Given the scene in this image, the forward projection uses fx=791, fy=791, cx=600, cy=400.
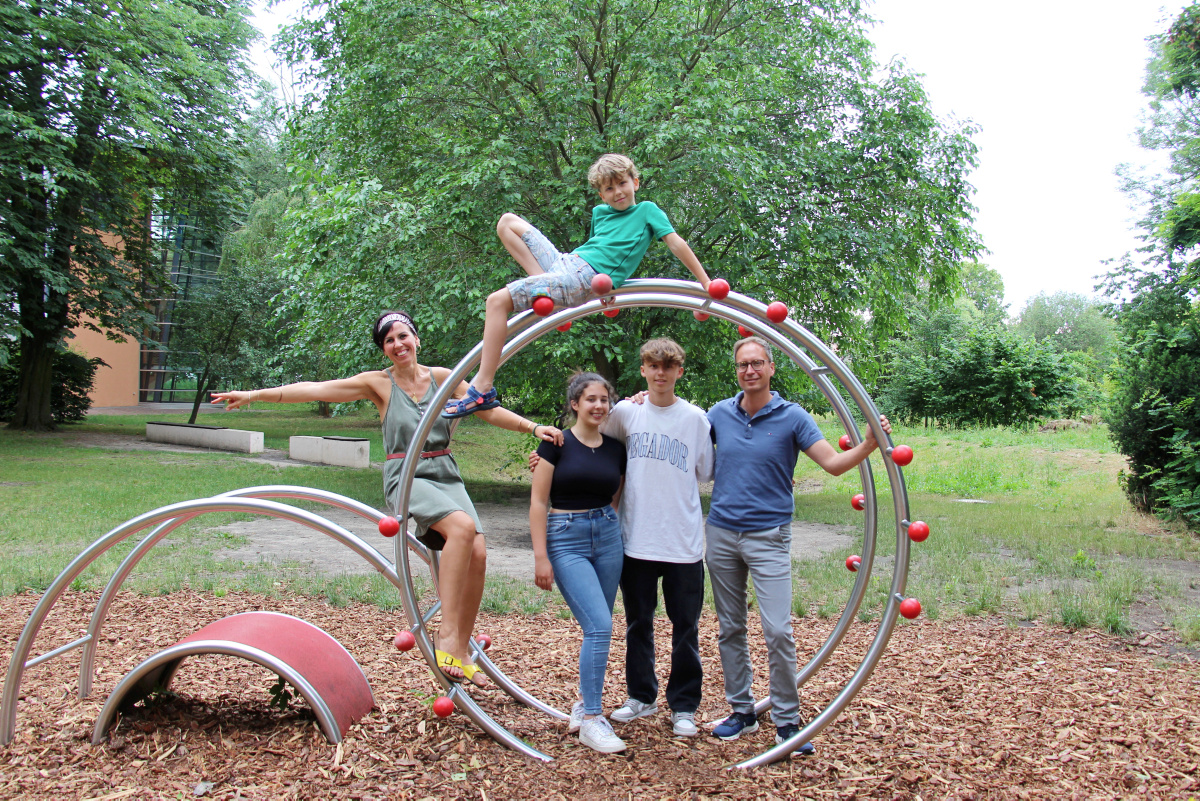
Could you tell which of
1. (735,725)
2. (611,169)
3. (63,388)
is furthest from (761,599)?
(63,388)

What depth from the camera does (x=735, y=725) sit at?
3482mm

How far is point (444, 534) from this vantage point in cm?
334

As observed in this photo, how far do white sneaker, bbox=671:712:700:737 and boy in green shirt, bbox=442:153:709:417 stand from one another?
1.62 metres

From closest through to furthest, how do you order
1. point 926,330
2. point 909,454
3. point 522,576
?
point 909,454, point 522,576, point 926,330

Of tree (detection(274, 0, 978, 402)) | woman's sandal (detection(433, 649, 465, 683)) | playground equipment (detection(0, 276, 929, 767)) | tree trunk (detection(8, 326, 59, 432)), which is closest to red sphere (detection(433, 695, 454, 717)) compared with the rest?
playground equipment (detection(0, 276, 929, 767))

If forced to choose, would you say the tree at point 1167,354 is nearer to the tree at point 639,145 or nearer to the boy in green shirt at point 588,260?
the tree at point 639,145

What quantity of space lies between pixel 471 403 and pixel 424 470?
47cm

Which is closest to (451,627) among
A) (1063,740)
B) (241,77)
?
(1063,740)

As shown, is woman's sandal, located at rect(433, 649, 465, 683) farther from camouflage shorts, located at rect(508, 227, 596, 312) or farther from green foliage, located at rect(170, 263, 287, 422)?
green foliage, located at rect(170, 263, 287, 422)

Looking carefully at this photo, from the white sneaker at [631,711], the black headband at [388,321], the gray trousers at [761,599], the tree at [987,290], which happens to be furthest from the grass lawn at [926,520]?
the tree at [987,290]

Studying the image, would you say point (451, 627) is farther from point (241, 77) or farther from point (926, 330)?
point (926, 330)

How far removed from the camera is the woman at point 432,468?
3307 mm

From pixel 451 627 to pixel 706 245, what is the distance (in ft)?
24.6

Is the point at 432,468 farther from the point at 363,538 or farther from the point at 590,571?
the point at 363,538
